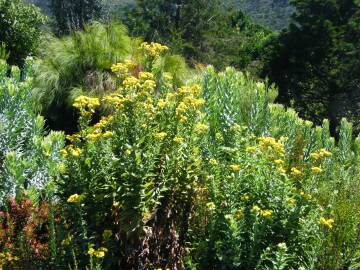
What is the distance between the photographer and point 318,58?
652 inches

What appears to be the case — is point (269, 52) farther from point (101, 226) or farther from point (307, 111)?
point (101, 226)

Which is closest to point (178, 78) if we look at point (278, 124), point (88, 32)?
point (88, 32)

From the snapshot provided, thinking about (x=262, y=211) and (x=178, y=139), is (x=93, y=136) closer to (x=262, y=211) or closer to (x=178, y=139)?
(x=178, y=139)

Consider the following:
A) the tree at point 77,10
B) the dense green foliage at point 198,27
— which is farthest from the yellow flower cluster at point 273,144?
the dense green foliage at point 198,27

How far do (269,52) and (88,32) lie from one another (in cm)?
1109

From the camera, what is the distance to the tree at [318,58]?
15.7m

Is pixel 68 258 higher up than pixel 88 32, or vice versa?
pixel 88 32

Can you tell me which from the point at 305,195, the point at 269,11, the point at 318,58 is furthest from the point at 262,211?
the point at 269,11

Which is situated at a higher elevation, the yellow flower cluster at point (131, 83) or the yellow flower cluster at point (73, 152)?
the yellow flower cluster at point (131, 83)

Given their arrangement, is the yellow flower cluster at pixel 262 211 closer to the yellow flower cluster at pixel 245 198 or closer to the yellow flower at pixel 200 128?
the yellow flower cluster at pixel 245 198

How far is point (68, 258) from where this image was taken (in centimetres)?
306

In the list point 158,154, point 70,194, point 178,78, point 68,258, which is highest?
point 178,78

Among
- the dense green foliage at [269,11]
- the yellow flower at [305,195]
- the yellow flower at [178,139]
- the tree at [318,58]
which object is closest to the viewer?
the yellow flower at [305,195]

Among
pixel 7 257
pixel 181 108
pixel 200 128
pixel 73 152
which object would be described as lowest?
pixel 7 257
